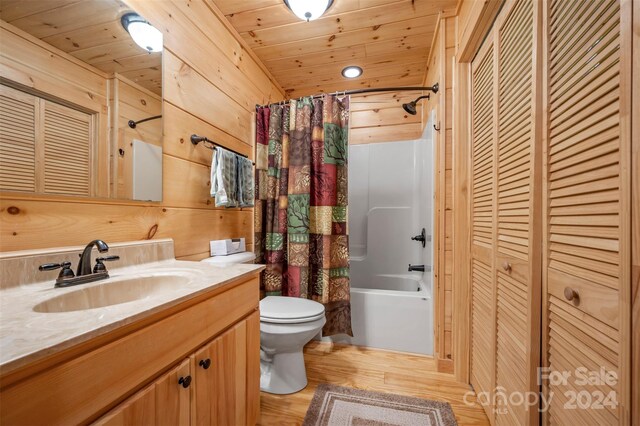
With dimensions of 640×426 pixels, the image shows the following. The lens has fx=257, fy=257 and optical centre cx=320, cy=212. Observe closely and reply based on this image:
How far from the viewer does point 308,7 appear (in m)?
1.49

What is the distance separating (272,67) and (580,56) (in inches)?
83.2

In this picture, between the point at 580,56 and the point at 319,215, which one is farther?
the point at 319,215

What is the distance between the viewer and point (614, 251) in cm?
54

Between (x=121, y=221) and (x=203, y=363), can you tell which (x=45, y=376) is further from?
(x=121, y=221)

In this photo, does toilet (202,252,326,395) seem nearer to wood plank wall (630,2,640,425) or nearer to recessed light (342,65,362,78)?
wood plank wall (630,2,640,425)

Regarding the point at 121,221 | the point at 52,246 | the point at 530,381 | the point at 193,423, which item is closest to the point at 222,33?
the point at 121,221

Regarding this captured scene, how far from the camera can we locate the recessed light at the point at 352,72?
228 centimetres

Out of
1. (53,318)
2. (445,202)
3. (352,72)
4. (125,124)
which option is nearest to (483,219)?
(445,202)

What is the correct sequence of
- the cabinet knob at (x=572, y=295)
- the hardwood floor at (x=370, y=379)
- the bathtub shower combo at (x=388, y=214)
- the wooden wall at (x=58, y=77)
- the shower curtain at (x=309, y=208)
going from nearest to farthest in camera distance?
the cabinet knob at (x=572, y=295) → the wooden wall at (x=58, y=77) → the hardwood floor at (x=370, y=379) → the shower curtain at (x=309, y=208) → the bathtub shower combo at (x=388, y=214)

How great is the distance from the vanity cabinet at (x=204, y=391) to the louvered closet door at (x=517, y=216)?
3.19ft

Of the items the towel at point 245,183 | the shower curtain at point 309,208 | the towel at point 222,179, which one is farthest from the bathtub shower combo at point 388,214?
the towel at point 222,179

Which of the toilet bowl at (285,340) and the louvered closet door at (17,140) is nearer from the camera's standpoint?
the louvered closet door at (17,140)

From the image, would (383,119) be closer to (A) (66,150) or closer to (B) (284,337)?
(B) (284,337)

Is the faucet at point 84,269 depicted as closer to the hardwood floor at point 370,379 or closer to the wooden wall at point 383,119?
the hardwood floor at point 370,379
